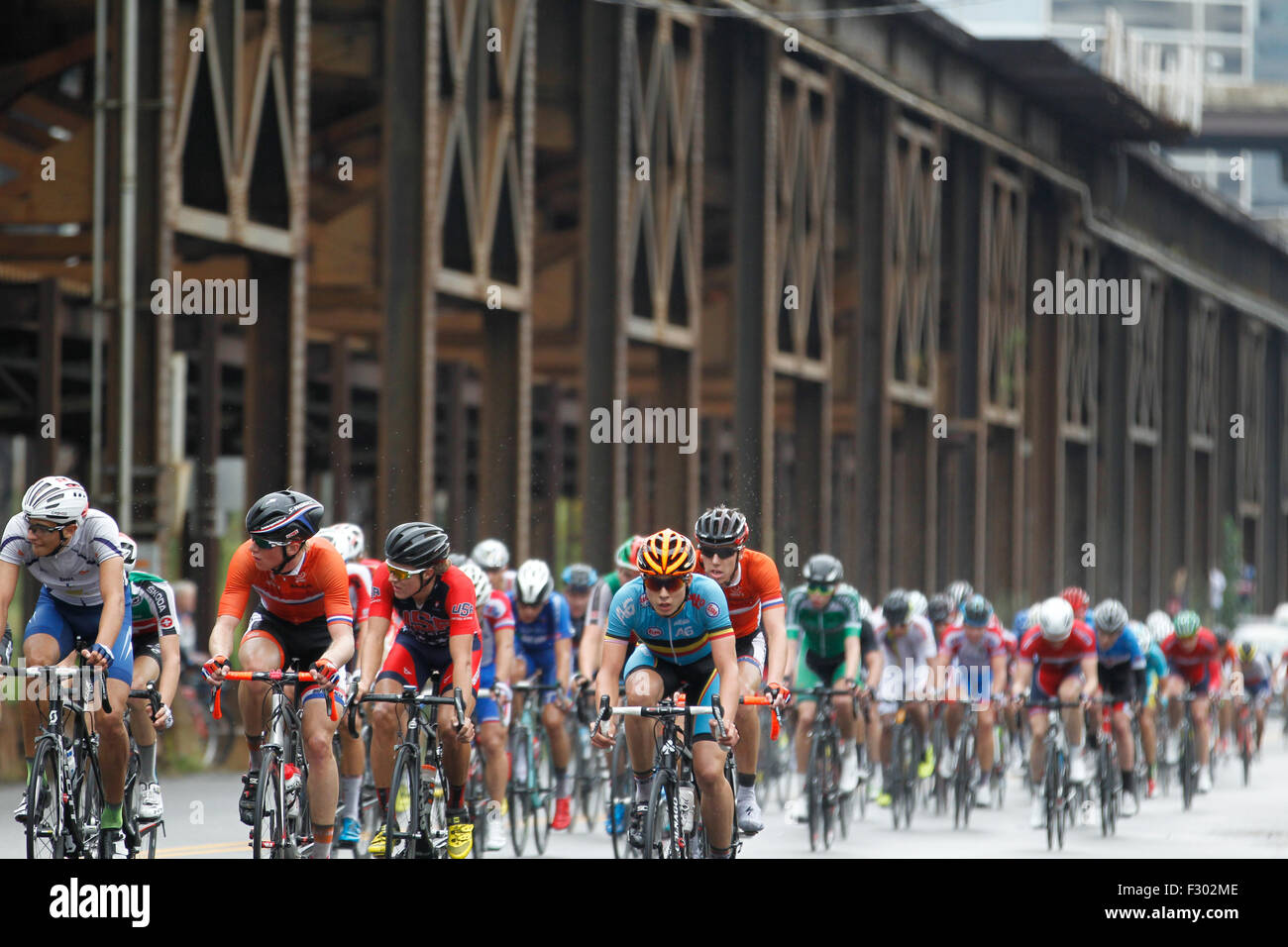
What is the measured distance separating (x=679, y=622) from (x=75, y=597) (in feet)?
9.44

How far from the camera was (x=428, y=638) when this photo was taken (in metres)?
11.0

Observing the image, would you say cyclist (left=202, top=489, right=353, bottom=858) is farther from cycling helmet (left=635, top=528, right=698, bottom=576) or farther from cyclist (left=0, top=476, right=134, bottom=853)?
cycling helmet (left=635, top=528, right=698, bottom=576)

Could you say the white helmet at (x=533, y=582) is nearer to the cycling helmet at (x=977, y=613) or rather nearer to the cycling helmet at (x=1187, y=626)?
the cycling helmet at (x=977, y=613)

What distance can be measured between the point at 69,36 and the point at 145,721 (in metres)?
12.8

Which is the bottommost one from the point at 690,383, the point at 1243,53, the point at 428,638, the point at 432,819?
the point at 432,819

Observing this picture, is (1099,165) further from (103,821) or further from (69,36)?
(103,821)

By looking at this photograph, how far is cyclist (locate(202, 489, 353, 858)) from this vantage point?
9.71m

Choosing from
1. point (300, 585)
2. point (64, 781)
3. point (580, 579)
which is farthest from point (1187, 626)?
point (64, 781)

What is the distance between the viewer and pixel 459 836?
10820 millimetres

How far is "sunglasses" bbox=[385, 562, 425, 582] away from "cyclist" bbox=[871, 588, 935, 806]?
781cm

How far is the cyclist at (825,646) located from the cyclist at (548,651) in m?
1.59

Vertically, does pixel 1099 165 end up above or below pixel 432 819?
above

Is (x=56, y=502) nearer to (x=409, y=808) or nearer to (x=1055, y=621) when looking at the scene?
(x=409, y=808)

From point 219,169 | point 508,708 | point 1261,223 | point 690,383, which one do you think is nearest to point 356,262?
point 690,383
